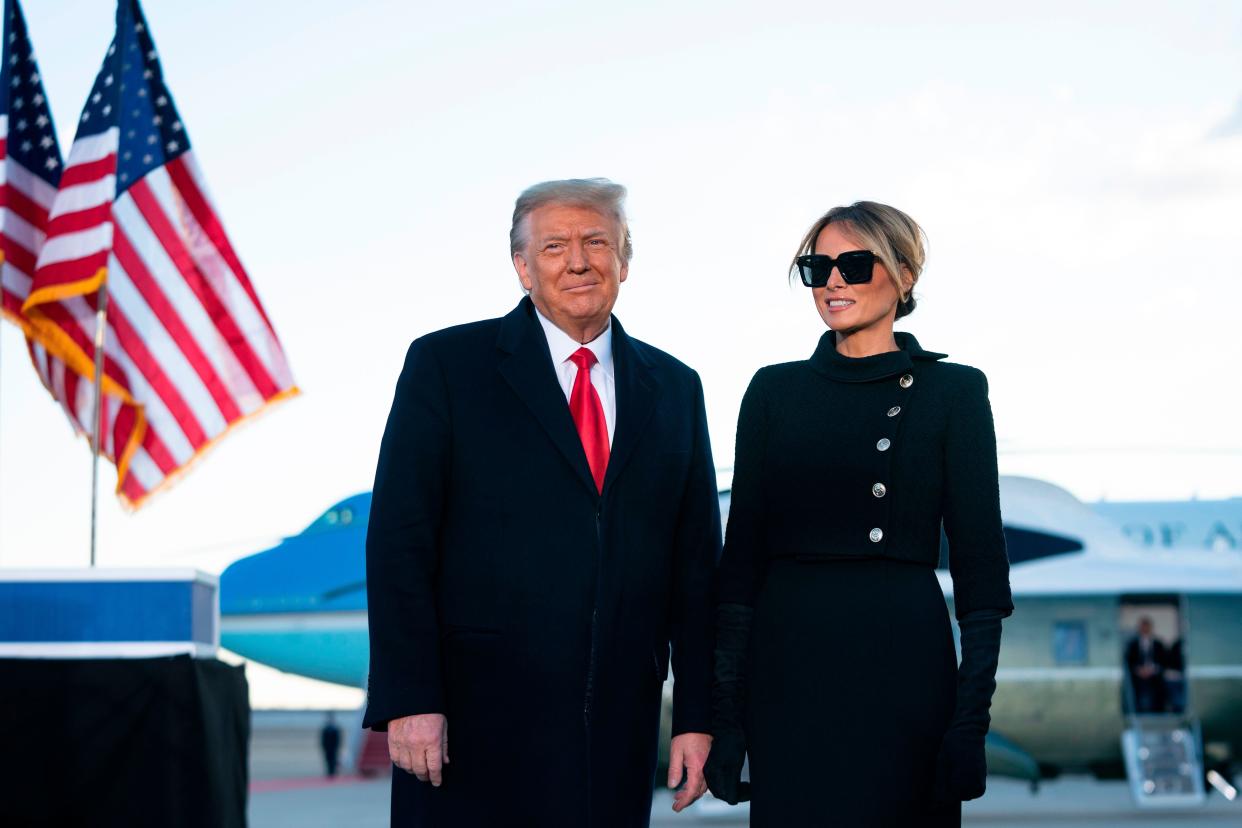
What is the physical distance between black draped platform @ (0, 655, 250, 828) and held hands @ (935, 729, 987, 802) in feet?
9.88

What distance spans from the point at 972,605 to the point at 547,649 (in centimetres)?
107

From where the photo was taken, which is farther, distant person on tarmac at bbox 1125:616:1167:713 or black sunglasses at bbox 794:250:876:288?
A: distant person on tarmac at bbox 1125:616:1167:713

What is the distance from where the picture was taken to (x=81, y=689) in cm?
516

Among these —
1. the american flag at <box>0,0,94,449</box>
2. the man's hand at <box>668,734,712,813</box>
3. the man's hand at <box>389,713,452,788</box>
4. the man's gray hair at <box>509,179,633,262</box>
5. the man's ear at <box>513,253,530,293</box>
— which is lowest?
the man's hand at <box>668,734,712,813</box>

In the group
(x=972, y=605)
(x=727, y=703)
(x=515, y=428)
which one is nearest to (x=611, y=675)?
(x=727, y=703)

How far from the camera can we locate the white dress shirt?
394 centimetres

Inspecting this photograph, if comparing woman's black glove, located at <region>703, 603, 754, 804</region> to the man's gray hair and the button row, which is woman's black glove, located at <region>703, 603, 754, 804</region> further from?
the man's gray hair

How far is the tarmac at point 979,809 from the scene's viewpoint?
15.0 metres

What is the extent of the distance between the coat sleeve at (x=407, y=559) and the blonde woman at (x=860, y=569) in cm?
74

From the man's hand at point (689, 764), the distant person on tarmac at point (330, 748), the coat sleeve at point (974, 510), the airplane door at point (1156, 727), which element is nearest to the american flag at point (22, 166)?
the man's hand at point (689, 764)

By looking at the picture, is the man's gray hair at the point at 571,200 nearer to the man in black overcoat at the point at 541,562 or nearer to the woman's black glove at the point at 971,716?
the man in black overcoat at the point at 541,562

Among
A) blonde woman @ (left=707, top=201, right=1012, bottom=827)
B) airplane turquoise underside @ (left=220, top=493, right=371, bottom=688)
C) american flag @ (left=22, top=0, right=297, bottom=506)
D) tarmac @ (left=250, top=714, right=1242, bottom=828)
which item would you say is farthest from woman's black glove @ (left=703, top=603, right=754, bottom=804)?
airplane turquoise underside @ (left=220, top=493, right=371, bottom=688)

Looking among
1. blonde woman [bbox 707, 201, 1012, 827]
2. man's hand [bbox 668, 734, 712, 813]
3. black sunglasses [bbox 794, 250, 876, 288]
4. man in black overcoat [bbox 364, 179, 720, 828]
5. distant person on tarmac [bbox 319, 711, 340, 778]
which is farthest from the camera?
distant person on tarmac [bbox 319, 711, 340, 778]

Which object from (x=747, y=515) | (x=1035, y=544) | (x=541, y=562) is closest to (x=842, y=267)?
(x=747, y=515)
